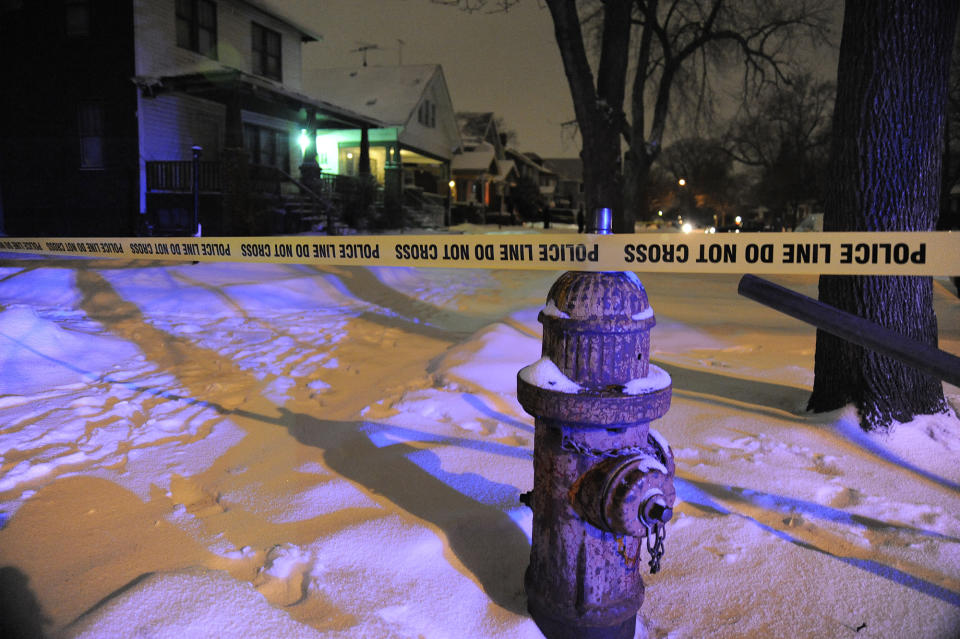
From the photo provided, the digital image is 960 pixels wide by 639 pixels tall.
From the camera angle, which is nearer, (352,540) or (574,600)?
(574,600)

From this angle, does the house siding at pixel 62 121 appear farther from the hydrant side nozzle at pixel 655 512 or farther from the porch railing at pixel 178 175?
the hydrant side nozzle at pixel 655 512

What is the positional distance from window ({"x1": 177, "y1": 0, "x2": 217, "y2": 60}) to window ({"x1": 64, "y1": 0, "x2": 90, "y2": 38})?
7.92 feet

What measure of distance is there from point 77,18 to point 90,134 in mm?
3318

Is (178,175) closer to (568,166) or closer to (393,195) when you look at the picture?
(393,195)

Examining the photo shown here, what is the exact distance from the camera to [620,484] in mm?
2100

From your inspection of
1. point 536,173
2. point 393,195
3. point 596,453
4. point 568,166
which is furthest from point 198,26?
point 568,166

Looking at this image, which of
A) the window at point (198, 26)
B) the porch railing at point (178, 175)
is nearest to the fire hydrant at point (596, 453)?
the porch railing at point (178, 175)

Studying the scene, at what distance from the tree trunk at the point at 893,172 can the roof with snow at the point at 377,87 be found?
92.9 feet

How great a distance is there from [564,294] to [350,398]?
3631 millimetres

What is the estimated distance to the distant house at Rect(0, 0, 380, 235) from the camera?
1828 cm

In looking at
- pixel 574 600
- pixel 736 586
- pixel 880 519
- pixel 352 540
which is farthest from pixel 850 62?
pixel 352 540

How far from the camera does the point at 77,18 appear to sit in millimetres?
18875

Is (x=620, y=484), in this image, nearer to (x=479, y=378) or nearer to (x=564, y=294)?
(x=564, y=294)

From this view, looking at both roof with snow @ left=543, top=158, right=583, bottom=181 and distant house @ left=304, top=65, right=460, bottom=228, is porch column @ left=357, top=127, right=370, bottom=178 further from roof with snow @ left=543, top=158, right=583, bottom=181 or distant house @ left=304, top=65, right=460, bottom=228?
roof with snow @ left=543, top=158, right=583, bottom=181
